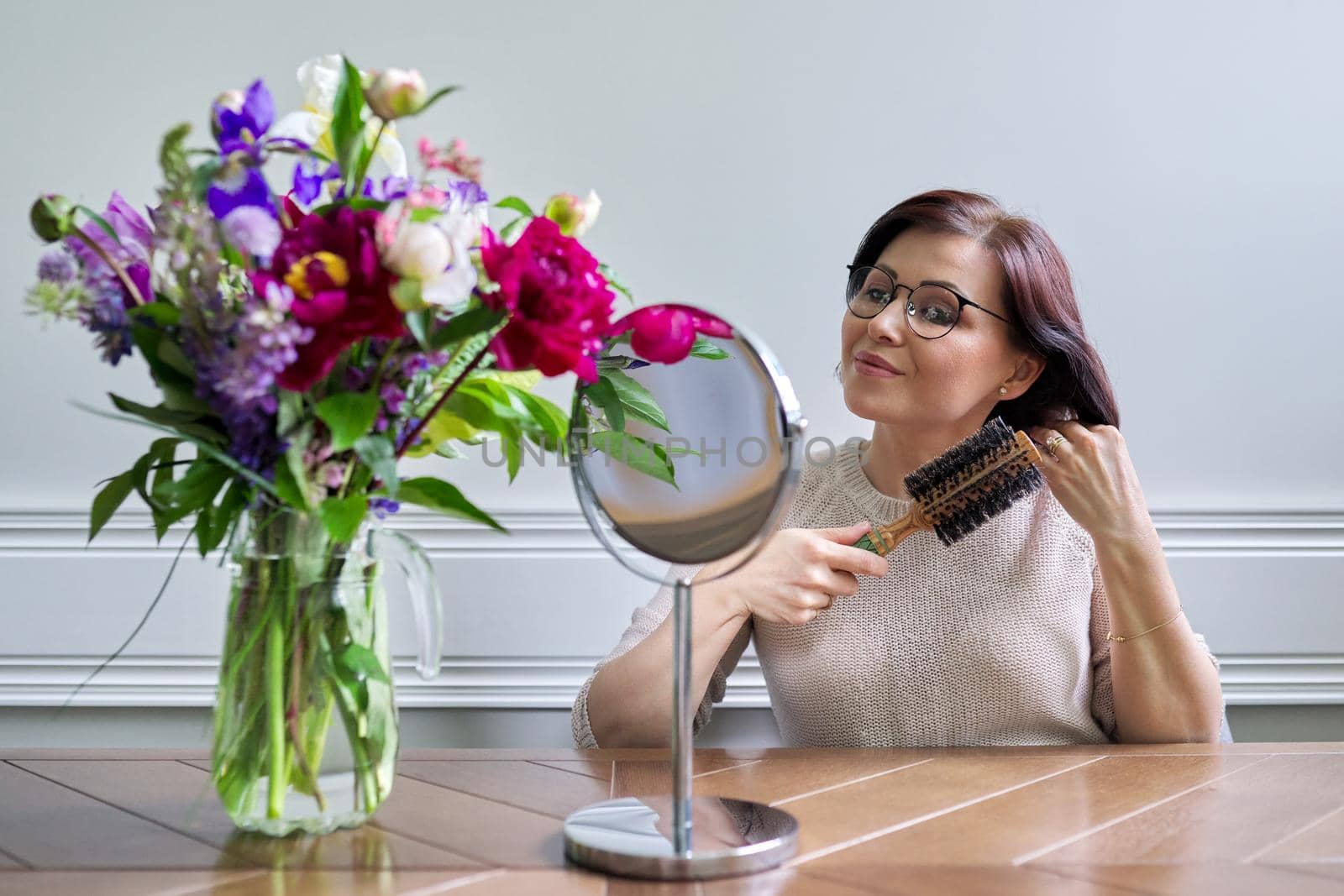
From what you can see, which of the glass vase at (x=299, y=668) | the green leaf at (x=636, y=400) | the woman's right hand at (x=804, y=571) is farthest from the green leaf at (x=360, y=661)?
the woman's right hand at (x=804, y=571)

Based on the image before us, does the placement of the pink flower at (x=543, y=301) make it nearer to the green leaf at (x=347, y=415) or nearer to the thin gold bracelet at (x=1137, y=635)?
the green leaf at (x=347, y=415)

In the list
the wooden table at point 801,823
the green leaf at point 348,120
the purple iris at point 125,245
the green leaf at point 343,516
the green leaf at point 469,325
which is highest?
the green leaf at point 348,120

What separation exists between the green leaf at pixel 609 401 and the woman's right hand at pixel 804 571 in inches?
15.5

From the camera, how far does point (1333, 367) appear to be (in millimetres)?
1532

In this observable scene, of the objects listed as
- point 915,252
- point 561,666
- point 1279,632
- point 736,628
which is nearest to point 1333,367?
point 1279,632

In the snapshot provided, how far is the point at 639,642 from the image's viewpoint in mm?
1181

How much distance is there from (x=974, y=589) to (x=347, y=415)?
32.7 inches

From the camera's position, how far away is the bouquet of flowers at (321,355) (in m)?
0.59

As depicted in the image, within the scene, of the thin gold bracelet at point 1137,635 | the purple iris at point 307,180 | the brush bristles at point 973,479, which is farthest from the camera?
the thin gold bracelet at point 1137,635

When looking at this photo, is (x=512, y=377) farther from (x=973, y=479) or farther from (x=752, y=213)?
(x=752, y=213)

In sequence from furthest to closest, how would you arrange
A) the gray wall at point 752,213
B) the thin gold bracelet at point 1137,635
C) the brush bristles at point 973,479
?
the gray wall at point 752,213, the thin gold bracelet at point 1137,635, the brush bristles at point 973,479

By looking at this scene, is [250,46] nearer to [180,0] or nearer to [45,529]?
[180,0]

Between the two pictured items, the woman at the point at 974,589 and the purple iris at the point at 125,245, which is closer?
the purple iris at the point at 125,245

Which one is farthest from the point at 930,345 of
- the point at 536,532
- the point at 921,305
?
the point at 536,532
